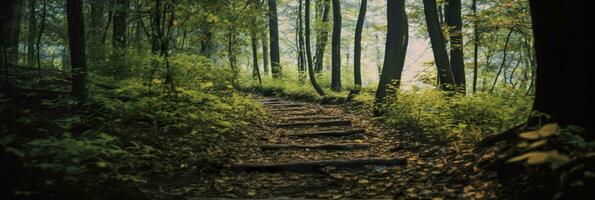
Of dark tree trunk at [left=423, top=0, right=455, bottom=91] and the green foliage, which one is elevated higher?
dark tree trunk at [left=423, top=0, right=455, bottom=91]

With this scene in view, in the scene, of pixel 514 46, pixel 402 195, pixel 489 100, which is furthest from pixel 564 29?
pixel 514 46

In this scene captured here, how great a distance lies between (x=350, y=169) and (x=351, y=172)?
0.49 ft

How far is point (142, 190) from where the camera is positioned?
4406 mm

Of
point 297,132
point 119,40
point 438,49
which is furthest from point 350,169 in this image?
point 119,40

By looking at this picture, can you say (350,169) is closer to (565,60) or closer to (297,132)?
(565,60)

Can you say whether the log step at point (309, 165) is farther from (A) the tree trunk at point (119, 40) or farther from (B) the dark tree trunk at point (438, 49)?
(A) the tree trunk at point (119, 40)

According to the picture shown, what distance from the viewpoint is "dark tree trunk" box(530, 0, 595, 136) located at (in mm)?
3826

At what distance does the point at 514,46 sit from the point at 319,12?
11.7m

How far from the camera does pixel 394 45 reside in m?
11.1

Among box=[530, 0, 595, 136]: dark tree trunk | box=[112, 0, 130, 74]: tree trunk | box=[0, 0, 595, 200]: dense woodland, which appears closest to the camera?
box=[0, 0, 595, 200]: dense woodland

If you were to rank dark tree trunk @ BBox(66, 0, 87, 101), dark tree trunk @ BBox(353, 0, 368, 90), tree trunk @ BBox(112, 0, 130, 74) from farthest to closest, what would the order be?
dark tree trunk @ BBox(353, 0, 368, 90) < tree trunk @ BBox(112, 0, 130, 74) < dark tree trunk @ BBox(66, 0, 87, 101)

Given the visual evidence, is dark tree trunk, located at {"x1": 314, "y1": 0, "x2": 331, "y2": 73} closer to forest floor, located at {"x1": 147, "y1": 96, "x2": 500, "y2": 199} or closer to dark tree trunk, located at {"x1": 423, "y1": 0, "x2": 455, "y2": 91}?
dark tree trunk, located at {"x1": 423, "y1": 0, "x2": 455, "y2": 91}

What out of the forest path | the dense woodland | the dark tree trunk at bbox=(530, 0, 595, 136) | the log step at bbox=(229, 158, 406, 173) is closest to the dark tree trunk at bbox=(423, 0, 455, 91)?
the dense woodland

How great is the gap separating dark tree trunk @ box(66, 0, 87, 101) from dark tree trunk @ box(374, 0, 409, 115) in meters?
6.97
